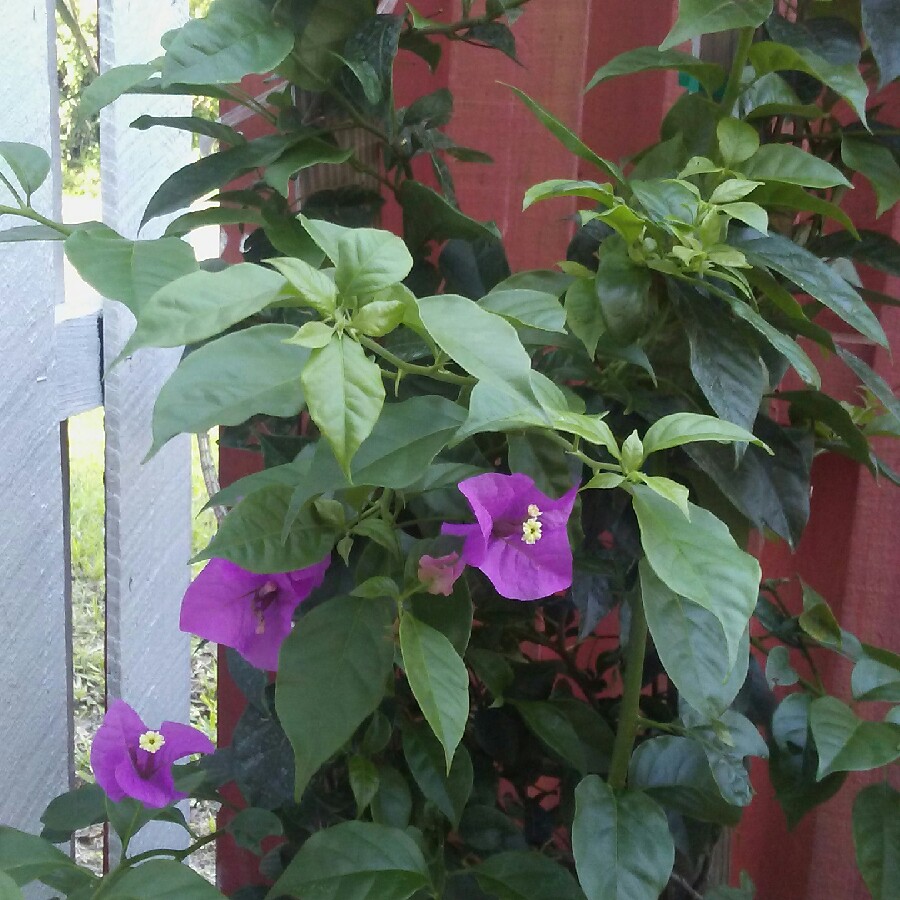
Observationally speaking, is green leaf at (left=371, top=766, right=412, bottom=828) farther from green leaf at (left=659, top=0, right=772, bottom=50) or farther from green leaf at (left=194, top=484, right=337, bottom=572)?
green leaf at (left=659, top=0, right=772, bottom=50)

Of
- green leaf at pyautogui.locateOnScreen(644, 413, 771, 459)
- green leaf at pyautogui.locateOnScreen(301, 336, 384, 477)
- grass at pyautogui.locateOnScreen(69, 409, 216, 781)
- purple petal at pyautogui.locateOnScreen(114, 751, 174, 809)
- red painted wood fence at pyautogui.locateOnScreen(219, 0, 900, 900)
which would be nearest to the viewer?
green leaf at pyautogui.locateOnScreen(301, 336, 384, 477)

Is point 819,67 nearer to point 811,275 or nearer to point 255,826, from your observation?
point 811,275

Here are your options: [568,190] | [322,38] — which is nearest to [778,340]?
[568,190]

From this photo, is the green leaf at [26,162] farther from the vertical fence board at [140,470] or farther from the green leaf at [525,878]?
the green leaf at [525,878]

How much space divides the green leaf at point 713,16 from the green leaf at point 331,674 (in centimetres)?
35

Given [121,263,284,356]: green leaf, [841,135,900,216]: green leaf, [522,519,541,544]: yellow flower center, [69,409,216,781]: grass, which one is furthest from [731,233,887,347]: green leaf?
[69,409,216,781]: grass

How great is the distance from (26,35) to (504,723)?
0.65 meters

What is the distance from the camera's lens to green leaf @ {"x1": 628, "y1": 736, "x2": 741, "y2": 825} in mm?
604

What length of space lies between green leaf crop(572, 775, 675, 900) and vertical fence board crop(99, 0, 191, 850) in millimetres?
552

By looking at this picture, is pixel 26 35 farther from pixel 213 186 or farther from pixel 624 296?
pixel 624 296

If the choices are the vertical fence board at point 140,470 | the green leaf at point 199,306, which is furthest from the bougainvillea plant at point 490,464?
the vertical fence board at point 140,470

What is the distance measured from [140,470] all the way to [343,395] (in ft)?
2.16

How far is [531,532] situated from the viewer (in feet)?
1.55

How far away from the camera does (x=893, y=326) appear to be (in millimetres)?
919
